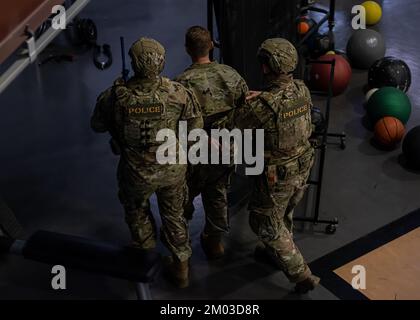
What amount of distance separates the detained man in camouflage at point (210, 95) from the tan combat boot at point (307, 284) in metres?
0.72

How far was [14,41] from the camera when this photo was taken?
2.86 m

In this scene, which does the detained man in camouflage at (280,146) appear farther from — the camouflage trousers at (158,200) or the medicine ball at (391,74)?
the medicine ball at (391,74)

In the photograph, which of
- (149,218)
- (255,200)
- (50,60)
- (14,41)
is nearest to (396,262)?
(255,200)

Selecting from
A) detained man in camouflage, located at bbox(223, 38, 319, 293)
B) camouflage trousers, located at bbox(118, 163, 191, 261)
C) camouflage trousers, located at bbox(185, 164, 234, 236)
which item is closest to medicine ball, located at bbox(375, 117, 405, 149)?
detained man in camouflage, located at bbox(223, 38, 319, 293)

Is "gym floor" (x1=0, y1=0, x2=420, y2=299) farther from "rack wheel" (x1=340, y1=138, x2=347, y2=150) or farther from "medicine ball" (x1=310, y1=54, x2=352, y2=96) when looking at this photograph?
"medicine ball" (x1=310, y1=54, x2=352, y2=96)

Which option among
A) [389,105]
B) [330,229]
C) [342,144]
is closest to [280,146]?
[330,229]

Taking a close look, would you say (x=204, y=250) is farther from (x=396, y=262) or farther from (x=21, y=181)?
(x=21, y=181)

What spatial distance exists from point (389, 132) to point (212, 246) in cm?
223

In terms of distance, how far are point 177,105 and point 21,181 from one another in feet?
8.63

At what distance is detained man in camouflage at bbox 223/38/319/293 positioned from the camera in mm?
3566

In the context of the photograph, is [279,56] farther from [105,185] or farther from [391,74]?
[391,74]

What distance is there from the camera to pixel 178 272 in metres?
4.25

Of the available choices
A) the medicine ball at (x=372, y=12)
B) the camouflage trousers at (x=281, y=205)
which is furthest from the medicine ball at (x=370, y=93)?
the camouflage trousers at (x=281, y=205)

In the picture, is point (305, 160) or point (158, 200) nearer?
point (305, 160)
